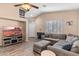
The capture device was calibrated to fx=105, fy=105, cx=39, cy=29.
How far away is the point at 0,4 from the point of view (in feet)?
6.60

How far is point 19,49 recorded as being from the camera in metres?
2.26

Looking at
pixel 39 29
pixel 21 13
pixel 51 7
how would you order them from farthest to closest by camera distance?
pixel 39 29, pixel 21 13, pixel 51 7

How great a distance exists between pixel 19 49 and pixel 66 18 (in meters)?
1.20

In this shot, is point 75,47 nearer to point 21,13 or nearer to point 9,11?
point 21,13

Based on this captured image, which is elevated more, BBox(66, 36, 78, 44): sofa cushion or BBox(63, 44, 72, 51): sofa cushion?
BBox(66, 36, 78, 44): sofa cushion

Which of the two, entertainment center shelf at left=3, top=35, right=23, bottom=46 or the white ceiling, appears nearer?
the white ceiling

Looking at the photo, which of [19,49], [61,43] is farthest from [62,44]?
[19,49]

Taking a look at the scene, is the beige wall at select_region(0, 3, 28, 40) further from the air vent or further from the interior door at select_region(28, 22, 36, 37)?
the interior door at select_region(28, 22, 36, 37)

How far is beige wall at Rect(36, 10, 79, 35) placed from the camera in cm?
214

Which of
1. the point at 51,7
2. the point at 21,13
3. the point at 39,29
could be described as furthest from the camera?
the point at 39,29

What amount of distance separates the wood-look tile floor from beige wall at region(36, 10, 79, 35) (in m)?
0.44

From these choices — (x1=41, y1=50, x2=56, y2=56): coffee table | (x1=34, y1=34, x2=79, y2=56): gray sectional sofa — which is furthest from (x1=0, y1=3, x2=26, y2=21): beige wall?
(x1=41, y1=50, x2=56, y2=56): coffee table

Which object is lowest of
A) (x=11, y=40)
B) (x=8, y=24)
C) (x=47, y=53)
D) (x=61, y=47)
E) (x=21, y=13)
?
(x=47, y=53)

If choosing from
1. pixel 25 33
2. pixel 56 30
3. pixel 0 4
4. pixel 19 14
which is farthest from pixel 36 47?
pixel 0 4
